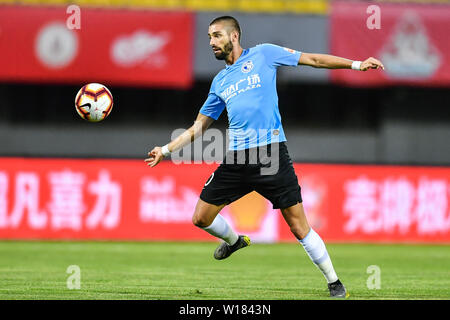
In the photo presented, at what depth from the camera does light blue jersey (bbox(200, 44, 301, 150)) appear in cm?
820

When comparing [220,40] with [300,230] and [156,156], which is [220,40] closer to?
[156,156]

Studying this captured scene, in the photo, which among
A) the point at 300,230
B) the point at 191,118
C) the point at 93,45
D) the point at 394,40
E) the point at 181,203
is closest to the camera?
the point at 300,230

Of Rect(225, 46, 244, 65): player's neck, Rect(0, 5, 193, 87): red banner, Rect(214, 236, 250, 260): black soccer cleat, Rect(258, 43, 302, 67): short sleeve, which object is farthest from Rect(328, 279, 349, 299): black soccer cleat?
Rect(0, 5, 193, 87): red banner

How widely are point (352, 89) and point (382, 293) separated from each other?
11.8 meters

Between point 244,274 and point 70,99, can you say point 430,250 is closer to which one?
point 244,274

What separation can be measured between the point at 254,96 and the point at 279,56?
0.49 meters

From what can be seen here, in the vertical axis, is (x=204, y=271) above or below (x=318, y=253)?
below

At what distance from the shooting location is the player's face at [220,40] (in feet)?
27.4

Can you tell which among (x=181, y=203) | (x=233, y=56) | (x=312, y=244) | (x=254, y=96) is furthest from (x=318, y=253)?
(x=181, y=203)

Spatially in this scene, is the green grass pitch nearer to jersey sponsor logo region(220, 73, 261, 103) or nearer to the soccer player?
the soccer player

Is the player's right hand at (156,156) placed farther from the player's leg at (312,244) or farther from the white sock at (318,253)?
the white sock at (318,253)

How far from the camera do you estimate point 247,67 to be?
8.35 m

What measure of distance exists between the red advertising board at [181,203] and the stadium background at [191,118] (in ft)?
0.08

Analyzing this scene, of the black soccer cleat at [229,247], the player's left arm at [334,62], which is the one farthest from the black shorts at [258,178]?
the player's left arm at [334,62]
